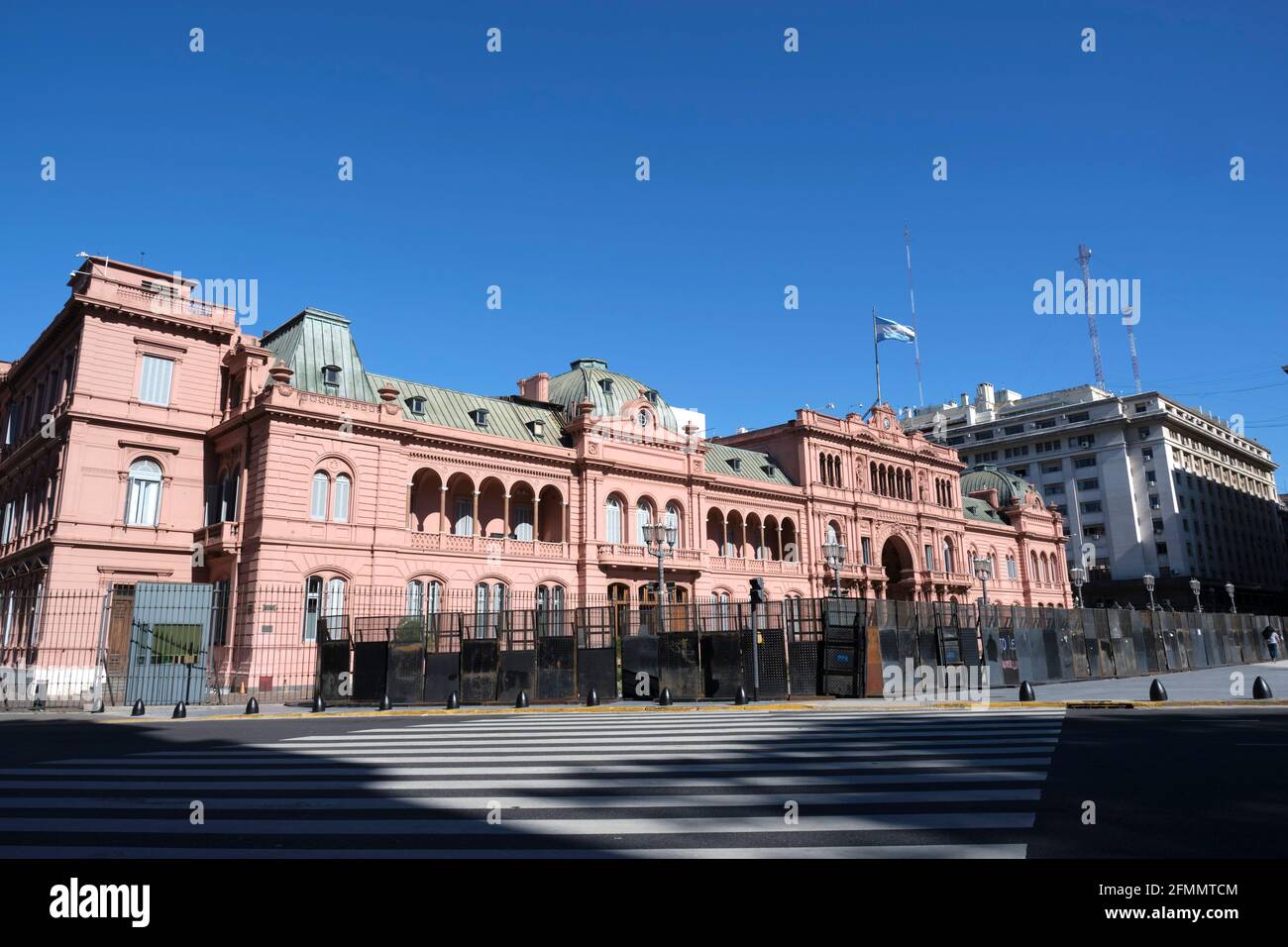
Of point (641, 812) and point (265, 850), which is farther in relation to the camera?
point (641, 812)

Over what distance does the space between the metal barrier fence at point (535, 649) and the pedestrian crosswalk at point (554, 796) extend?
8898 mm

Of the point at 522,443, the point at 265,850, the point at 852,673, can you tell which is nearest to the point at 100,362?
the point at 522,443

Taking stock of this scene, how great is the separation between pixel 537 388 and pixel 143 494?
22.3 metres

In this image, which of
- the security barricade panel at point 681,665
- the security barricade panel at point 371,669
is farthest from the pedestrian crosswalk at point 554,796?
the security barricade panel at point 371,669

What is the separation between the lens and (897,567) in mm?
63844

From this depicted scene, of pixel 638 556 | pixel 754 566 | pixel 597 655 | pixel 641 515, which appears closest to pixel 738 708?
pixel 597 655

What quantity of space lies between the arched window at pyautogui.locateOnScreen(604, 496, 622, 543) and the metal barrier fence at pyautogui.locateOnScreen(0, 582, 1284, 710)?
15982 millimetres

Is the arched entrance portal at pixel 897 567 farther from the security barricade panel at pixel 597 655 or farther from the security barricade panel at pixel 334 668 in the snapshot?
the security barricade panel at pixel 334 668

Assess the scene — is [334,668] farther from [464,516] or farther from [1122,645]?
[1122,645]

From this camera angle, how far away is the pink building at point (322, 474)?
34.8 metres
